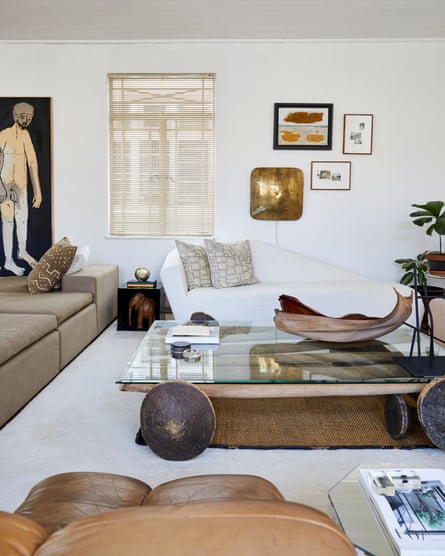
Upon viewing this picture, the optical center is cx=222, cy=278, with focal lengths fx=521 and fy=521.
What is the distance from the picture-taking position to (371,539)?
1.20 meters

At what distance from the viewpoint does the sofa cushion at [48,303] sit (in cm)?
348

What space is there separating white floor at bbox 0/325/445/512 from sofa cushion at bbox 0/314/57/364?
360 millimetres

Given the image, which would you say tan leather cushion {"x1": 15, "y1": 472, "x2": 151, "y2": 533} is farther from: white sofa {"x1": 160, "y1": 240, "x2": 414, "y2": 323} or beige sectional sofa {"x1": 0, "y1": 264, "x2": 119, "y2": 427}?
white sofa {"x1": 160, "y1": 240, "x2": 414, "y2": 323}

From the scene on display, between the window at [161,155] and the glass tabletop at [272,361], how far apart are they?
2330mm

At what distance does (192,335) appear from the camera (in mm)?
2936

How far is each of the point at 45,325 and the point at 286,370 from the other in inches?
61.3

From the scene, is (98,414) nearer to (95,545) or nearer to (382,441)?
(382,441)

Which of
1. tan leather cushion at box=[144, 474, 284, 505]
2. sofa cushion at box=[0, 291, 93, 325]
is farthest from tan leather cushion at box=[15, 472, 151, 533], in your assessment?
sofa cushion at box=[0, 291, 93, 325]

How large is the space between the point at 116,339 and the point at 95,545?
3.92 m

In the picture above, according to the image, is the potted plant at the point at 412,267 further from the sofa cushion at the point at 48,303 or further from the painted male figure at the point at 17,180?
the painted male figure at the point at 17,180

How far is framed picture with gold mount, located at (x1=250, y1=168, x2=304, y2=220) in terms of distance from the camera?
523 centimetres

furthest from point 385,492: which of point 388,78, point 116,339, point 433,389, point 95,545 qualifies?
point 388,78

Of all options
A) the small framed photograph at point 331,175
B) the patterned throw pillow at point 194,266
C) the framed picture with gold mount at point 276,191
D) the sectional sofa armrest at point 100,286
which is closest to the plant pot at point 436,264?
the small framed photograph at point 331,175

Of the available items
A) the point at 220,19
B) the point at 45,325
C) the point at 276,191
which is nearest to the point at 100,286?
the point at 45,325
